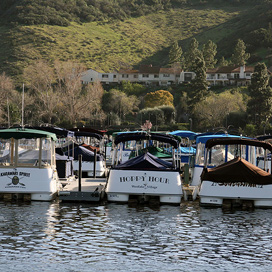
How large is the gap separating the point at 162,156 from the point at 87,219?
52.0 ft

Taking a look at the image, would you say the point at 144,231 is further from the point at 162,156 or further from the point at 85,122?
the point at 85,122

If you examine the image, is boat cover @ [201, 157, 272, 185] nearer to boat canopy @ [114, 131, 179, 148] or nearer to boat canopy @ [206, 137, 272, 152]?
boat canopy @ [206, 137, 272, 152]

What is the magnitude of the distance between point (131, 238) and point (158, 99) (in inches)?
6459

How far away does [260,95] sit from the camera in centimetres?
13250

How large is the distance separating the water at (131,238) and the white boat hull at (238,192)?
0.54m

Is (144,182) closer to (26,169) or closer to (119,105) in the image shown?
(26,169)

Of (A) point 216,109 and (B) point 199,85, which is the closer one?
(A) point 216,109

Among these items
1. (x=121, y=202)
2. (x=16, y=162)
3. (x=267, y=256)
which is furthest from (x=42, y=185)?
(x=267, y=256)

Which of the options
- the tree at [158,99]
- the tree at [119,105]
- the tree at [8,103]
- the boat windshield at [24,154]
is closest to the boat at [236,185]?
the boat windshield at [24,154]

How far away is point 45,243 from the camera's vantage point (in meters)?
23.5

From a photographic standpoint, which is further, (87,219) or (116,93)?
(116,93)

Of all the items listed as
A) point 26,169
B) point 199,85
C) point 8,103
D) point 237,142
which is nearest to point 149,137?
point 237,142

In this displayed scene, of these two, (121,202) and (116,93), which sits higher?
(116,93)

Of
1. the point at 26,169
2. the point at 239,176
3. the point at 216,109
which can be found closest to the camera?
the point at 239,176
